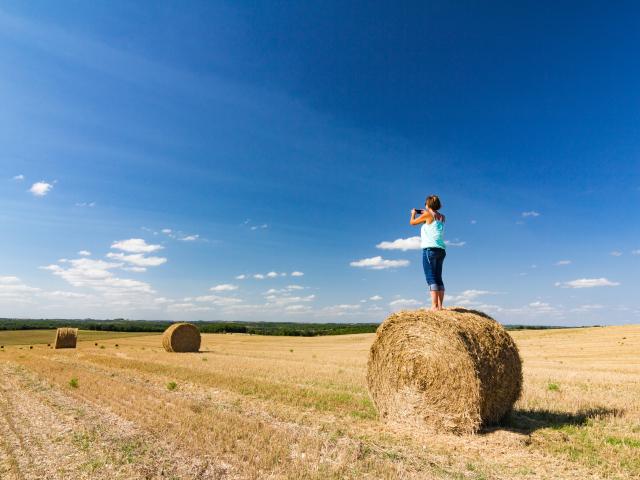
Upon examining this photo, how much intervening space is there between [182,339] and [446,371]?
73.8 feet

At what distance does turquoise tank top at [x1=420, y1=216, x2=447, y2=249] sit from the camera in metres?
8.16

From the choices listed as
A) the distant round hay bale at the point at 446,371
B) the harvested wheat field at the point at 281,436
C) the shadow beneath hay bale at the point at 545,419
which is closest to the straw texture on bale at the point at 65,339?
the harvested wheat field at the point at 281,436

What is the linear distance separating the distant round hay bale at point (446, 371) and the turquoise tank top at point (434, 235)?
1196 millimetres

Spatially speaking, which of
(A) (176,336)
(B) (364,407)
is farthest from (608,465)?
(A) (176,336)

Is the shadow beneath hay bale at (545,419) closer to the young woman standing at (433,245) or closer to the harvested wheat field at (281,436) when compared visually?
the harvested wheat field at (281,436)

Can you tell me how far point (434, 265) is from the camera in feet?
26.7

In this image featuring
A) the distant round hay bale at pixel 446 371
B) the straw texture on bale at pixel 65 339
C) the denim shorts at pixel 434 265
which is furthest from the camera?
the straw texture on bale at pixel 65 339

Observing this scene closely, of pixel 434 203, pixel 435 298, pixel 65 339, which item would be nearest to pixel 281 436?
pixel 435 298

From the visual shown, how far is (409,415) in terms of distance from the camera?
8039mm

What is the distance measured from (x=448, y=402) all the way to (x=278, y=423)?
112 inches

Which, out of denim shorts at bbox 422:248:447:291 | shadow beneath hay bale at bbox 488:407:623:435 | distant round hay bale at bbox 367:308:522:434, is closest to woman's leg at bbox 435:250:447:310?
denim shorts at bbox 422:248:447:291

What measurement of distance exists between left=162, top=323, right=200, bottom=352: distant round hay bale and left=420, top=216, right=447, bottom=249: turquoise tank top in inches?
873

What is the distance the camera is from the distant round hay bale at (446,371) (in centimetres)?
746

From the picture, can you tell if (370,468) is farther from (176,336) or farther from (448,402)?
(176,336)
